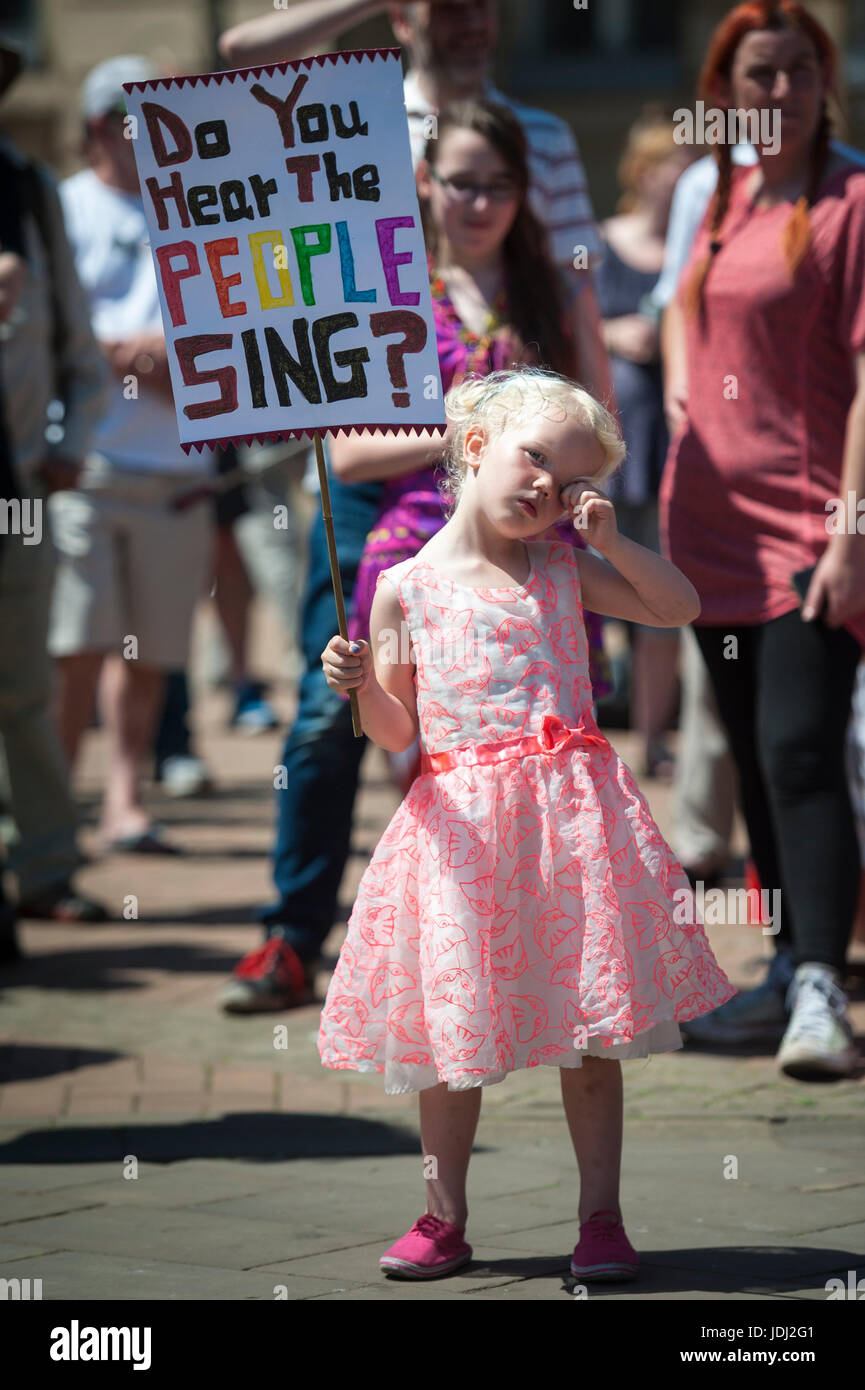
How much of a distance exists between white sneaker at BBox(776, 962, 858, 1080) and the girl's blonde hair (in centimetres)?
152

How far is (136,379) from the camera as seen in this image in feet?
24.2

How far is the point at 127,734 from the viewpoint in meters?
7.47

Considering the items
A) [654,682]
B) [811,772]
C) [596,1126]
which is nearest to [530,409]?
[596,1126]

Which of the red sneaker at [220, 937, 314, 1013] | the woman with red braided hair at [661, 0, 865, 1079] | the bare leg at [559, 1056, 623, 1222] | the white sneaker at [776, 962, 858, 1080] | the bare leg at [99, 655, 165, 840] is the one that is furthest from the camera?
the bare leg at [99, 655, 165, 840]

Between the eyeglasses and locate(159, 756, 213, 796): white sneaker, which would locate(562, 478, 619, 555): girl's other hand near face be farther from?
locate(159, 756, 213, 796): white sneaker

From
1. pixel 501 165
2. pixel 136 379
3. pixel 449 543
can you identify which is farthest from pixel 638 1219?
pixel 136 379

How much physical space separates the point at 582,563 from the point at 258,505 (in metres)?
7.54

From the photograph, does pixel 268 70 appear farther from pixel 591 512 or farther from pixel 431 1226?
pixel 431 1226

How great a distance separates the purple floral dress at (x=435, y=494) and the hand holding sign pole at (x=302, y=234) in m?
1.15

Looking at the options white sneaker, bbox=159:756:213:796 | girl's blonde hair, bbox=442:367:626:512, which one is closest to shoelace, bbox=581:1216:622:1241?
girl's blonde hair, bbox=442:367:626:512

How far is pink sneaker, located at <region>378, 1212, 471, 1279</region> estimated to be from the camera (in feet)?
10.8

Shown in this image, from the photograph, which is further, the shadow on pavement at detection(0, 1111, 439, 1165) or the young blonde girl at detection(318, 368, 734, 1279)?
the shadow on pavement at detection(0, 1111, 439, 1165)
